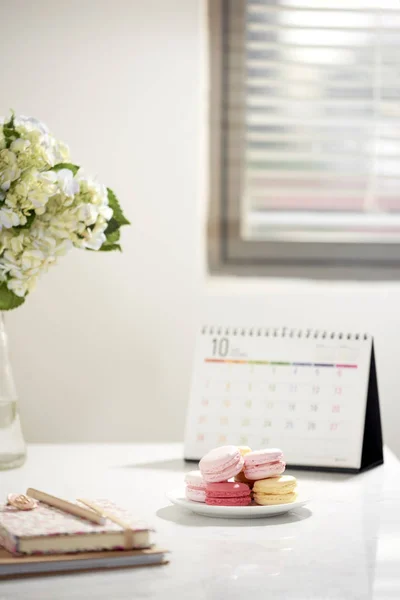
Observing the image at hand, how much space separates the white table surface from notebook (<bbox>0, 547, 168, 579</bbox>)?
1cm

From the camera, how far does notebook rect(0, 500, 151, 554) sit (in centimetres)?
89

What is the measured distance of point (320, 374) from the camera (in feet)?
4.62

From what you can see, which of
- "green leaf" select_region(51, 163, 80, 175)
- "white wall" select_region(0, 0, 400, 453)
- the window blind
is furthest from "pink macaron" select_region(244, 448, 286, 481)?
the window blind

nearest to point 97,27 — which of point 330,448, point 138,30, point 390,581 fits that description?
point 138,30

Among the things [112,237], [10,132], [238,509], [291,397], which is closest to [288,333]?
[291,397]

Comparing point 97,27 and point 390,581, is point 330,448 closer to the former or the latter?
point 390,581

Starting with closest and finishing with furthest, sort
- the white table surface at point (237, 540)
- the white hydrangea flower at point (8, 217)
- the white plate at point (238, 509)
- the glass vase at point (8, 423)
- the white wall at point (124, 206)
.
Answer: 1. the white table surface at point (237, 540)
2. the white plate at point (238, 509)
3. the white hydrangea flower at point (8, 217)
4. the glass vase at point (8, 423)
5. the white wall at point (124, 206)

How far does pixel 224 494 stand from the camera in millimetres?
1098

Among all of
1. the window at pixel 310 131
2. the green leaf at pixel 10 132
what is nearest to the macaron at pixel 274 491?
the green leaf at pixel 10 132

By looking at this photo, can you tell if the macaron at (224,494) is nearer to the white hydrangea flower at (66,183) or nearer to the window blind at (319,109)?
the white hydrangea flower at (66,183)

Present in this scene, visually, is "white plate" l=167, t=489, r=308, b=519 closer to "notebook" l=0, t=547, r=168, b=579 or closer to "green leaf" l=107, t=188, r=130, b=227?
"notebook" l=0, t=547, r=168, b=579

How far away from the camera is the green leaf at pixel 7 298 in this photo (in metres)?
1.33

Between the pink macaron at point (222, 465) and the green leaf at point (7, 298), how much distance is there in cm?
42

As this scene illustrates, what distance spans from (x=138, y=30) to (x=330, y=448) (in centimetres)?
91
